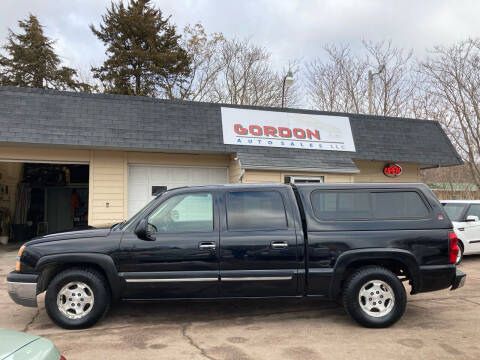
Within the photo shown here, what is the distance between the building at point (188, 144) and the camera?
34.6ft

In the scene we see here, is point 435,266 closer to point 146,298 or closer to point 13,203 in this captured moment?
point 146,298

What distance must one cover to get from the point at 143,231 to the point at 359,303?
9.37 feet

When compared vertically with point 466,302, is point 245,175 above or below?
above

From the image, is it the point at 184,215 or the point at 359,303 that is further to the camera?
the point at 184,215

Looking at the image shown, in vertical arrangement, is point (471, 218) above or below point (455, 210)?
below

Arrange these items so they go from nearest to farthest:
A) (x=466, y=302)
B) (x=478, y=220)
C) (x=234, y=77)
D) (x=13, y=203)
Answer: (x=466, y=302) < (x=478, y=220) < (x=13, y=203) < (x=234, y=77)

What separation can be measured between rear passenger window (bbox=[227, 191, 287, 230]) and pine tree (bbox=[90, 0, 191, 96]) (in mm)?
25915

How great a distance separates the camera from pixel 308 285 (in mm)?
5020

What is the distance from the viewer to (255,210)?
5.20 meters

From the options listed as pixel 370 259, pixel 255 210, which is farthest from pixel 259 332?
pixel 370 259


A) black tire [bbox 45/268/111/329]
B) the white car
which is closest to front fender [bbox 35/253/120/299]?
black tire [bbox 45/268/111/329]

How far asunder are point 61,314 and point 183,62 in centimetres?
2810

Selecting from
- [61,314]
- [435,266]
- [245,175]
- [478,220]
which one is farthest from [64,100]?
[478,220]

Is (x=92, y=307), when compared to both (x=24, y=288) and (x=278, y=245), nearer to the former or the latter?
(x=24, y=288)
